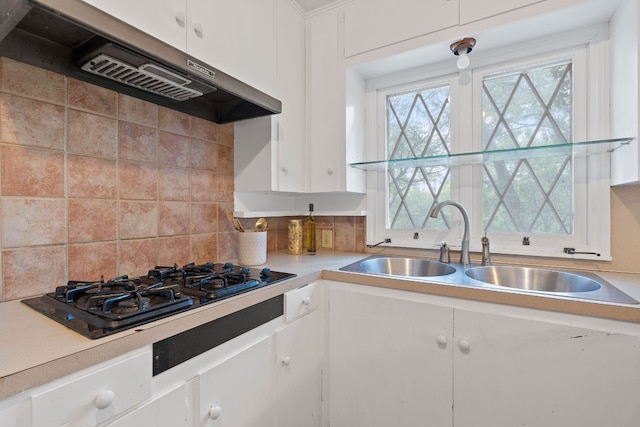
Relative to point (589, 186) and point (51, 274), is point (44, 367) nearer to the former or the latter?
point (51, 274)

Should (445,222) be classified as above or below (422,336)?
above

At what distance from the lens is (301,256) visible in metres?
1.80

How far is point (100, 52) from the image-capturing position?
2.99 feet

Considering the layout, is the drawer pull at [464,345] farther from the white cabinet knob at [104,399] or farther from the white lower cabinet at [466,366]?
the white cabinet knob at [104,399]

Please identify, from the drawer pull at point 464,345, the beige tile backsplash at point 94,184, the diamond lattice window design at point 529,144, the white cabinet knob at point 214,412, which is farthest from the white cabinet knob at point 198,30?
the drawer pull at point 464,345

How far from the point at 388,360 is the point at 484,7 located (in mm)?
1612

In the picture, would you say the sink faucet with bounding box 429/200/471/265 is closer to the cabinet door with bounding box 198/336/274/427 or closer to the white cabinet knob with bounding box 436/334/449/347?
the white cabinet knob with bounding box 436/334/449/347

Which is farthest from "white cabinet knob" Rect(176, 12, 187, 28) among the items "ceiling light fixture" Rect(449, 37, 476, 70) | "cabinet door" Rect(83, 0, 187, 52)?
"ceiling light fixture" Rect(449, 37, 476, 70)

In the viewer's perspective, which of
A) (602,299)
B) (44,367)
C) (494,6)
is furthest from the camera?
(494,6)

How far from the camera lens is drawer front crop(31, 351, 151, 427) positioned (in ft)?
1.86

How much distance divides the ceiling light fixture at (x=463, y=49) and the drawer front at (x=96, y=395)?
69.4 inches

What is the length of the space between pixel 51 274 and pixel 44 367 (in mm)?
590

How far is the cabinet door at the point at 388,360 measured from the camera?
45.1 inches

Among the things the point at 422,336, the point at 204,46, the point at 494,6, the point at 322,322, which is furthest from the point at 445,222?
the point at 204,46
